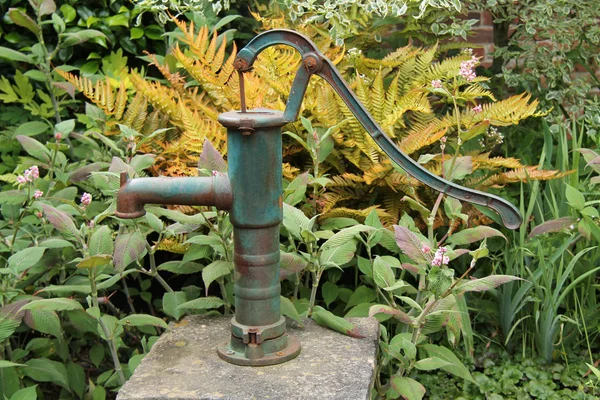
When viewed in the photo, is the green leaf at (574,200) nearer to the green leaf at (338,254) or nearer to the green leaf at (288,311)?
the green leaf at (338,254)

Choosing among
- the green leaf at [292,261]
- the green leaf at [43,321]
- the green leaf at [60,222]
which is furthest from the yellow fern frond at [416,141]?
the green leaf at [43,321]

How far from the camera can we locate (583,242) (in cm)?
267

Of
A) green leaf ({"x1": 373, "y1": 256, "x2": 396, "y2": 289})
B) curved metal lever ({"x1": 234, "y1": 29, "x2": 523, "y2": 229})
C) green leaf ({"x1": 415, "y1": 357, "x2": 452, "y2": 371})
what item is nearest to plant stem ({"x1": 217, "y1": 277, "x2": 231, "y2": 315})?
green leaf ({"x1": 373, "y1": 256, "x2": 396, "y2": 289})

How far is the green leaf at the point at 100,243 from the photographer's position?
197 centimetres

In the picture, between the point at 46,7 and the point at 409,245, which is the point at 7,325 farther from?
the point at 46,7

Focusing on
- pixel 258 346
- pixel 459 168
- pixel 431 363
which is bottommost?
pixel 431 363

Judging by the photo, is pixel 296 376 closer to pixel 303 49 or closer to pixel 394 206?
pixel 303 49

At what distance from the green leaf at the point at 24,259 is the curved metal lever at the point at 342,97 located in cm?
85

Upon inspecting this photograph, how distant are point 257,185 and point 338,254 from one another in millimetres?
438

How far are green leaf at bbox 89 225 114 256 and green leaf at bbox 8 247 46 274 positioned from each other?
0.21 metres

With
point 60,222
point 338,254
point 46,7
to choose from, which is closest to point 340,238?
point 338,254

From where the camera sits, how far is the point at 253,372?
1.74 m

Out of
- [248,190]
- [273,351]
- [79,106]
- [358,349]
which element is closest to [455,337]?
[358,349]

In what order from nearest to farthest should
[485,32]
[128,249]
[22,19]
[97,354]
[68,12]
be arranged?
[128,249], [97,354], [22,19], [68,12], [485,32]
